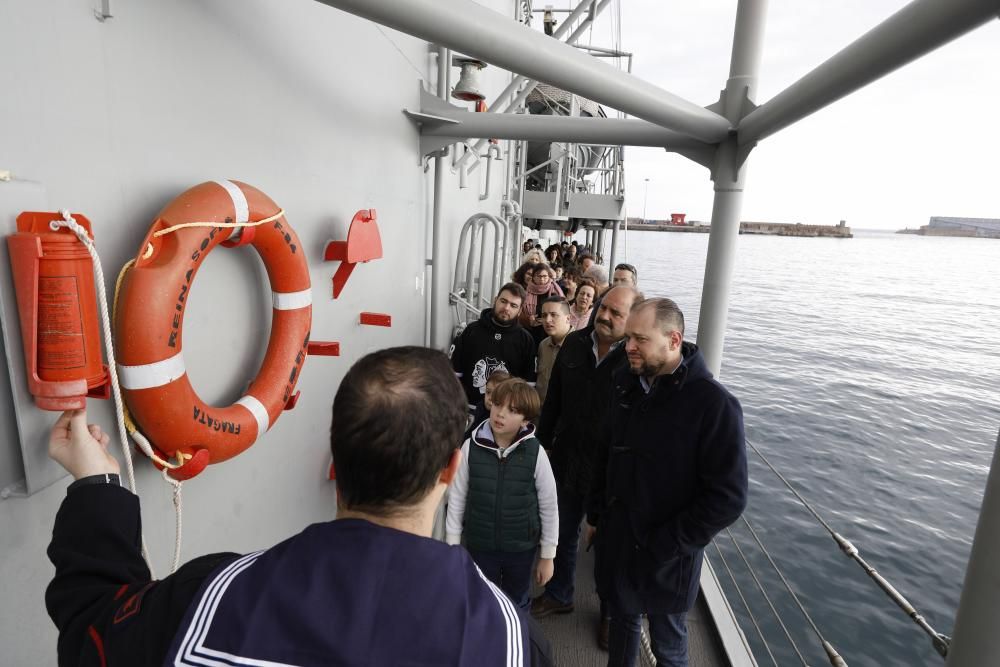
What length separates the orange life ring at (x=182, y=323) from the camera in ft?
4.08

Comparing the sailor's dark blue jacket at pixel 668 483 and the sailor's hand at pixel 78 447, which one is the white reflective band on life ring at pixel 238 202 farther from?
the sailor's dark blue jacket at pixel 668 483

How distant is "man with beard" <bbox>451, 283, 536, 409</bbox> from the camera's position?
3.35 m

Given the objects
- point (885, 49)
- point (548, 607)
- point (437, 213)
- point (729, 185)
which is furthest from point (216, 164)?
point (548, 607)

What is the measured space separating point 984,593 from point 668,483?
1.12m

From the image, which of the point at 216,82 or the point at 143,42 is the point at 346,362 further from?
the point at 143,42

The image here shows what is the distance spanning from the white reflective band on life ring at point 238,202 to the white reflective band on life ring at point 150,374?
399 mm

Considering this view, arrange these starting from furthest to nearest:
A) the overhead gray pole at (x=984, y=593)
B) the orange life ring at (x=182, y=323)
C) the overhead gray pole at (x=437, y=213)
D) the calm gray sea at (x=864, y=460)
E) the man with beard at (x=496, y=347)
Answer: the calm gray sea at (x=864, y=460) → the overhead gray pole at (x=437, y=213) → the man with beard at (x=496, y=347) → the orange life ring at (x=182, y=323) → the overhead gray pole at (x=984, y=593)

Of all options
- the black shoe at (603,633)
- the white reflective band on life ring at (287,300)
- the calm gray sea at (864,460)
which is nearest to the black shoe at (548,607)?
the black shoe at (603,633)

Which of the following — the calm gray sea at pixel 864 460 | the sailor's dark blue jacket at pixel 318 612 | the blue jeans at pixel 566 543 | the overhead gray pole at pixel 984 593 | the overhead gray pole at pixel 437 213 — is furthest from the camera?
the calm gray sea at pixel 864 460

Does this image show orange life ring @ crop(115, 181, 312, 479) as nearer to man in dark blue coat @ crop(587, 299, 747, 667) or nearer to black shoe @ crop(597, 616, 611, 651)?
man in dark blue coat @ crop(587, 299, 747, 667)

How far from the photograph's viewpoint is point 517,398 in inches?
84.7

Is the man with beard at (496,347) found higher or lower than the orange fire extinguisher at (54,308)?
lower

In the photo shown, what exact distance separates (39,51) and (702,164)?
2.51 metres

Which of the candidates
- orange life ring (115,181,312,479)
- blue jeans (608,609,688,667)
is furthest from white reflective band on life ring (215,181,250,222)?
blue jeans (608,609,688,667)
